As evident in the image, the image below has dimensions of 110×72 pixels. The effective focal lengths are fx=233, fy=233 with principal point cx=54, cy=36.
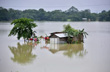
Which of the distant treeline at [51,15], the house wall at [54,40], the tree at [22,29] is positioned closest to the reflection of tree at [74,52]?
the house wall at [54,40]

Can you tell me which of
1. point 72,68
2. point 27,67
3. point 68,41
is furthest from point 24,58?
point 68,41

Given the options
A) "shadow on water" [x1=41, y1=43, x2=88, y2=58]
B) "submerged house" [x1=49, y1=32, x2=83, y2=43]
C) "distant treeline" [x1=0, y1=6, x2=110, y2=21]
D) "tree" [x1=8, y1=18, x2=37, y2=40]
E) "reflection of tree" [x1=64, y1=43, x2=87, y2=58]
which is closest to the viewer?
"reflection of tree" [x1=64, y1=43, x2=87, y2=58]

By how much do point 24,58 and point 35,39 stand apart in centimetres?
665

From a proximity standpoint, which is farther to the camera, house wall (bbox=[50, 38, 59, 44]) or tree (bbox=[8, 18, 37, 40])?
tree (bbox=[8, 18, 37, 40])

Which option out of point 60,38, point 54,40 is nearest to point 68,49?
point 60,38

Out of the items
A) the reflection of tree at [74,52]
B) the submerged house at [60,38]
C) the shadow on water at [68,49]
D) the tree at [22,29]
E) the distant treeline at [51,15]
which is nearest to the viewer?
the reflection of tree at [74,52]

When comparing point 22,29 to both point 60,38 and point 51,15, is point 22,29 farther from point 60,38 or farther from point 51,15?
point 51,15

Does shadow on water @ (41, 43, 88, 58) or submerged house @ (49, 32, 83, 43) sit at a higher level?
submerged house @ (49, 32, 83, 43)

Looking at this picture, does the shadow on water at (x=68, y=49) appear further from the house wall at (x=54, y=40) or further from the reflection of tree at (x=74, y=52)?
the house wall at (x=54, y=40)

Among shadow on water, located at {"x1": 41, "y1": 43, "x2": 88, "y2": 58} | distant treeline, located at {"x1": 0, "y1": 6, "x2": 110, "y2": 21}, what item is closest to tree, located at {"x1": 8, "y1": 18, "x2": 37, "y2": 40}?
shadow on water, located at {"x1": 41, "y1": 43, "x2": 88, "y2": 58}

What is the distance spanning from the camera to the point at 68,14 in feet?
230

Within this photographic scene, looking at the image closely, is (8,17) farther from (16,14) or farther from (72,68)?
(72,68)

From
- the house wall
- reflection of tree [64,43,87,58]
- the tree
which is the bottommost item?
reflection of tree [64,43,87,58]

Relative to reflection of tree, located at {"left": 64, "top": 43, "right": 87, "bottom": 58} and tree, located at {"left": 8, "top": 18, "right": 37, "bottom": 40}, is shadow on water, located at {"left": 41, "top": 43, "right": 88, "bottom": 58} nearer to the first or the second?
reflection of tree, located at {"left": 64, "top": 43, "right": 87, "bottom": 58}
